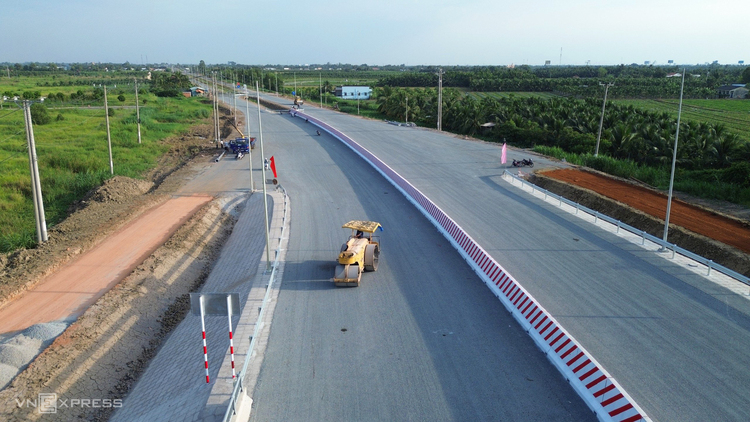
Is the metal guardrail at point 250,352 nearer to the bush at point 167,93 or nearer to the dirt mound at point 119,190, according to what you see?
the dirt mound at point 119,190

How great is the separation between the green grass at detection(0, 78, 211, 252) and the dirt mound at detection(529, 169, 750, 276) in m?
27.9

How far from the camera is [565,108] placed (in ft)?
202

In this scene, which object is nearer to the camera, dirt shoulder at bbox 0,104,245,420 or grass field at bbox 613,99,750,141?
dirt shoulder at bbox 0,104,245,420

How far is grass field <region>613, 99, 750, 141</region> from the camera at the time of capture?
6669 cm

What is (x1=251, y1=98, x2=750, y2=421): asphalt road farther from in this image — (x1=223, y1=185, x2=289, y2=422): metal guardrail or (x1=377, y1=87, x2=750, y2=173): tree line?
(x1=377, y1=87, x2=750, y2=173): tree line

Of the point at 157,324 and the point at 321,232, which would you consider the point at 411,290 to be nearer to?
the point at 321,232

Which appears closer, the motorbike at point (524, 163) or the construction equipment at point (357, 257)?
the construction equipment at point (357, 257)

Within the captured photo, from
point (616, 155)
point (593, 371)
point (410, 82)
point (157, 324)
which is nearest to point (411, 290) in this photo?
point (593, 371)

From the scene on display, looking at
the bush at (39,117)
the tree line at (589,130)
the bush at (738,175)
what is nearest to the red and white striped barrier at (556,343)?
the bush at (738,175)

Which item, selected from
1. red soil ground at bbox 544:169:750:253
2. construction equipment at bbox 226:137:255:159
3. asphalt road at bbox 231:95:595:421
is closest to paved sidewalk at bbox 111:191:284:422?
asphalt road at bbox 231:95:595:421

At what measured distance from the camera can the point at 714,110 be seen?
80000mm

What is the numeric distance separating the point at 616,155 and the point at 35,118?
5807cm

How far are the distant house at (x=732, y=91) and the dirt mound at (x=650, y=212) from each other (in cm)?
8552

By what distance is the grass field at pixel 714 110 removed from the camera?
6669 centimetres
